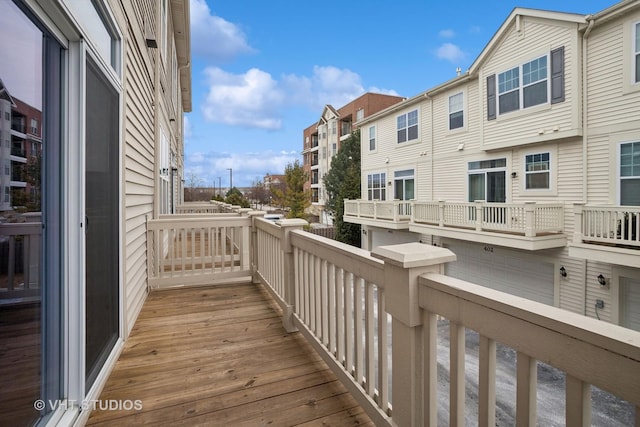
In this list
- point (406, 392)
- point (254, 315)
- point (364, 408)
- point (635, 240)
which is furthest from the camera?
point (635, 240)

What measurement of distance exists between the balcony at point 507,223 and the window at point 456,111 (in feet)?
9.13

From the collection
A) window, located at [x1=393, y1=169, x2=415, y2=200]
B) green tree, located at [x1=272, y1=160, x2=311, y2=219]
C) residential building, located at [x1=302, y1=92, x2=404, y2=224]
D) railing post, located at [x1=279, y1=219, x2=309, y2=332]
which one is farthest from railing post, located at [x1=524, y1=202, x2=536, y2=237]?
green tree, located at [x1=272, y1=160, x2=311, y2=219]

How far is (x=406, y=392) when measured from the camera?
1.28 metres

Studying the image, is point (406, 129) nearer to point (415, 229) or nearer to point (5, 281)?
point (415, 229)

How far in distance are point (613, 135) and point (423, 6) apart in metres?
12.7

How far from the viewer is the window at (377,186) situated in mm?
14445

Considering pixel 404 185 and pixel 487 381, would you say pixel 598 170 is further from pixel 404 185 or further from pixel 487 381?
pixel 487 381

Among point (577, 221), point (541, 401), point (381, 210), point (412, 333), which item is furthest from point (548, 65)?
point (412, 333)

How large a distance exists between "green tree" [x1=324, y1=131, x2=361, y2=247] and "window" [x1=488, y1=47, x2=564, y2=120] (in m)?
10.2

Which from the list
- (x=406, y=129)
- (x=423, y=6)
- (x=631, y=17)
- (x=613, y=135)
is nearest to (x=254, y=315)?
(x=613, y=135)

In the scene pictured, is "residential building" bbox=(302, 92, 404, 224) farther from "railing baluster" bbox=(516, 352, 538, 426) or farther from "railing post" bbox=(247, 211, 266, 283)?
"railing baluster" bbox=(516, 352, 538, 426)

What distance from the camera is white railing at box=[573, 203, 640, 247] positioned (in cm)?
601

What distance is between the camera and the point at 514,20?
8.66 metres

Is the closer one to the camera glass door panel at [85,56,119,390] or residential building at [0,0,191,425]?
residential building at [0,0,191,425]
